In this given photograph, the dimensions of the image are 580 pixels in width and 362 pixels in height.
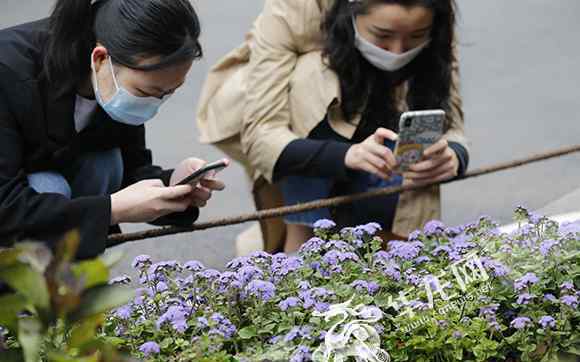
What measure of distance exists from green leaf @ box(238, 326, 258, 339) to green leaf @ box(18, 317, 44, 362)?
101 centimetres

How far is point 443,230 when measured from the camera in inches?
97.4

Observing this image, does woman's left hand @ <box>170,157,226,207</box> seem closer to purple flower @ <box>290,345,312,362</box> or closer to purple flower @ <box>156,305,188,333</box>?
purple flower @ <box>156,305,188,333</box>

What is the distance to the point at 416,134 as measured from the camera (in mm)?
3152

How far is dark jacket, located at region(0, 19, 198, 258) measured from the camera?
8.21ft

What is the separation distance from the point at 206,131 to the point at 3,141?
136cm

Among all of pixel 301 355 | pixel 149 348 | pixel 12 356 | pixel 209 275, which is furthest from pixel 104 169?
pixel 12 356

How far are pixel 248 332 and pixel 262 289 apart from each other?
8 cm

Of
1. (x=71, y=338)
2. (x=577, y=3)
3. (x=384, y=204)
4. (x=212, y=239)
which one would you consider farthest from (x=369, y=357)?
(x=577, y=3)

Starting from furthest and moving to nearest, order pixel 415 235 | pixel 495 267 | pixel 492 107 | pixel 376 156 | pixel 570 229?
1. pixel 492 107
2. pixel 376 156
3. pixel 415 235
4. pixel 570 229
5. pixel 495 267

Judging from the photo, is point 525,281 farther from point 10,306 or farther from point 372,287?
point 10,306

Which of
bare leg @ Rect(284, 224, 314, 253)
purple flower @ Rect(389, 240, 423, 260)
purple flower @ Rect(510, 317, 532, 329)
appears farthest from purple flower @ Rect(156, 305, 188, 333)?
bare leg @ Rect(284, 224, 314, 253)

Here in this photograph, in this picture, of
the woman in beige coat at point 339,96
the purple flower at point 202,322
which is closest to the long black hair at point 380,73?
A: the woman in beige coat at point 339,96

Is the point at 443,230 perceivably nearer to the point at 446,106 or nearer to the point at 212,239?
the point at 446,106

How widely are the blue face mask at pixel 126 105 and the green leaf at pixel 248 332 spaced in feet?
2.66
